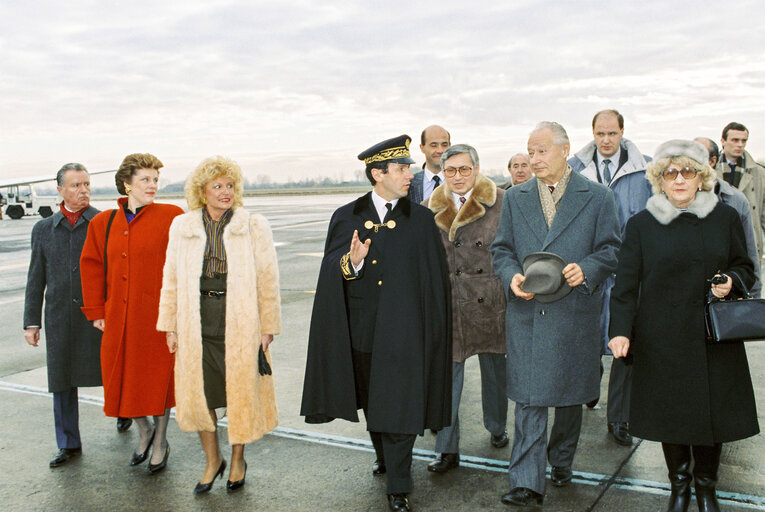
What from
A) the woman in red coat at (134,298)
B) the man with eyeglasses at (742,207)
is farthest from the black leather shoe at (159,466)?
the man with eyeglasses at (742,207)

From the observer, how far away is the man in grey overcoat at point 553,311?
12.7 feet

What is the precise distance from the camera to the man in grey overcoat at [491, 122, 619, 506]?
3.88 m

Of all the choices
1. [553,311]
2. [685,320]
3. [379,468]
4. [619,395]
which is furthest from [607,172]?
[379,468]

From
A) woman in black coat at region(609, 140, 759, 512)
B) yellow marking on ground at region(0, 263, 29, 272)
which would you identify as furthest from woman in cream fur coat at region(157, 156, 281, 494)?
yellow marking on ground at region(0, 263, 29, 272)

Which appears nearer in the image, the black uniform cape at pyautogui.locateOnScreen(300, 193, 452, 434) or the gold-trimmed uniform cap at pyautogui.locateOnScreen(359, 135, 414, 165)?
the black uniform cape at pyautogui.locateOnScreen(300, 193, 452, 434)

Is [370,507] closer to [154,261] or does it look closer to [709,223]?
[154,261]

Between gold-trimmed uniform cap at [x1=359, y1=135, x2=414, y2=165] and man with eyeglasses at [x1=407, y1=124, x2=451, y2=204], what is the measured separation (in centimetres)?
215

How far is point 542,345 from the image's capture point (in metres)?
3.89

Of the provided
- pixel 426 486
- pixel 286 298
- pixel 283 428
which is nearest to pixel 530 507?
pixel 426 486

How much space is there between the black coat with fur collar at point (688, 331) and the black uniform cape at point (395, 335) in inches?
41.0

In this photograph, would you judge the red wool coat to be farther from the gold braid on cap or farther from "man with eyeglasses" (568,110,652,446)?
"man with eyeglasses" (568,110,652,446)

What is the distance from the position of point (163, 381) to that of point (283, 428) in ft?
3.66


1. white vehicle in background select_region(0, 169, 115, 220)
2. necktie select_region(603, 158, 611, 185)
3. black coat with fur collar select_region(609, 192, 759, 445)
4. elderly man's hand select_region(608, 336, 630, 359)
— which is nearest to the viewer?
black coat with fur collar select_region(609, 192, 759, 445)

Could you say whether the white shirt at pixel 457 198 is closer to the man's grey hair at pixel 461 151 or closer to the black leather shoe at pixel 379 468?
the man's grey hair at pixel 461 151
